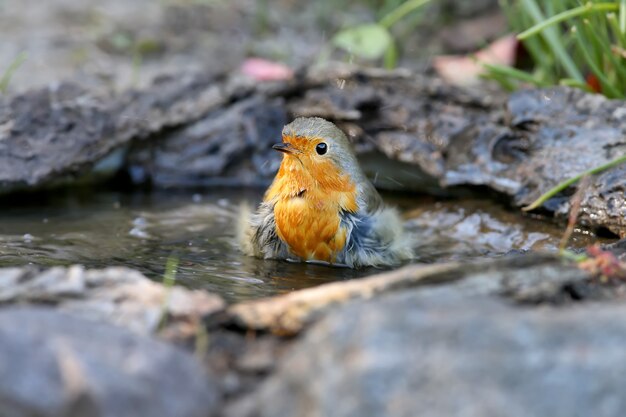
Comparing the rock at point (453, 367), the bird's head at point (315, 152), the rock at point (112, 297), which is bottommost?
the rock at point (453, 367)

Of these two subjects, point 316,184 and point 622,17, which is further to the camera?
point 622,17

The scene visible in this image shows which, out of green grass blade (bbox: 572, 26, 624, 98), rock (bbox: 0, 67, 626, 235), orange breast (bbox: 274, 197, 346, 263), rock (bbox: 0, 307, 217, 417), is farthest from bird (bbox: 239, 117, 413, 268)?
rock (bbox: 0, 307, 217, 417)

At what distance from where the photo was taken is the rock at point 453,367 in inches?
85.3

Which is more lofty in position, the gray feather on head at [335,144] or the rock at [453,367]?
the gray feather on head at [335,144]

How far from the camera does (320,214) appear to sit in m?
4.53

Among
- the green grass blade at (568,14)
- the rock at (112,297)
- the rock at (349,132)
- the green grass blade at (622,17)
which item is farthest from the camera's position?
the green grass blade at (622,17)

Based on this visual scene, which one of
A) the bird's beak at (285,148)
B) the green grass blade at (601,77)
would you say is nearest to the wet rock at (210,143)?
the bird's beak at (285,148)

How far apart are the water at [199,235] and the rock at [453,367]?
145cm

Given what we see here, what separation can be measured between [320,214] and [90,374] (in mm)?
2436

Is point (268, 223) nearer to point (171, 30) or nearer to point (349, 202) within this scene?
point (349, 202)

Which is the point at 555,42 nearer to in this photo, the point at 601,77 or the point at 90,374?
the point at 601,77

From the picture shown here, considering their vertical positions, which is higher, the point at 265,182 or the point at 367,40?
the point at 367,40

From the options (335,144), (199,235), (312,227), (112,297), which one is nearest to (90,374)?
(112,297)

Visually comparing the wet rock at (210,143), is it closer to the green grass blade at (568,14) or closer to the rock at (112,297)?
the green grass blade at (568,14)
